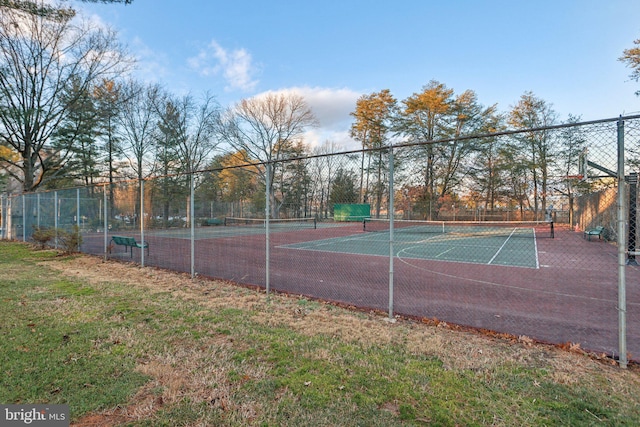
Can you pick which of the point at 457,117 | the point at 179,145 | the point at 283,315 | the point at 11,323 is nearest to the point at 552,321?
the point at 283,315

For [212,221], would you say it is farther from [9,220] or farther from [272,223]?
[9,220]

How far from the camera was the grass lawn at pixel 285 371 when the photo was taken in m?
2.25

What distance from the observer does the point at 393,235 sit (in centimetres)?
452

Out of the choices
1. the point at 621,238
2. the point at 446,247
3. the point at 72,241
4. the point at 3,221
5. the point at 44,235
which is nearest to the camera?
the point at 621,238

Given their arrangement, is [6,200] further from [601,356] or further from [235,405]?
[601,356]

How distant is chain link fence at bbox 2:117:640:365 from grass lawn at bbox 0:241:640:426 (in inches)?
31.0

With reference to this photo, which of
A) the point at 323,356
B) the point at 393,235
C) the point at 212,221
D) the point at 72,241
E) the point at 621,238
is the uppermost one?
the point at 621,238

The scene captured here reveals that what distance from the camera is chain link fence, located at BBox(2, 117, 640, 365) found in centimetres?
420

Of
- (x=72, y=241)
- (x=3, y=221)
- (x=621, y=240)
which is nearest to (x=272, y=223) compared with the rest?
(x=72, y=241)

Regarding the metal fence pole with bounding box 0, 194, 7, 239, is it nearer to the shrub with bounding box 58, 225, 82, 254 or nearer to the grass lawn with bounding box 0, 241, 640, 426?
the shrub with bounding box 58, 225, 82, 254

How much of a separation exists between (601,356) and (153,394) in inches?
168

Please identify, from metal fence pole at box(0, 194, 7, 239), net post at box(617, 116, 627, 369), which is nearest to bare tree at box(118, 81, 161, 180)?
metal fence pole at box(0, 194, 7, 239)

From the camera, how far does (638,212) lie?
353 cm

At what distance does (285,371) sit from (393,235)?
2.41 m
